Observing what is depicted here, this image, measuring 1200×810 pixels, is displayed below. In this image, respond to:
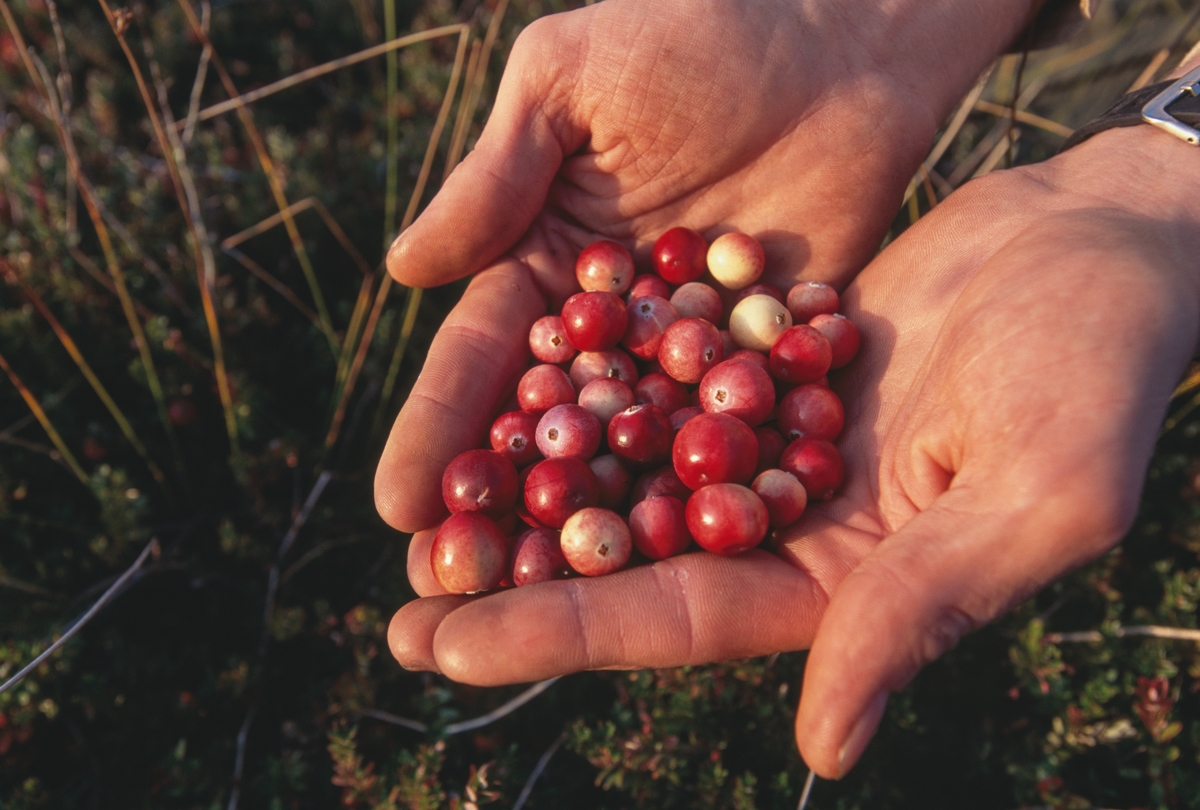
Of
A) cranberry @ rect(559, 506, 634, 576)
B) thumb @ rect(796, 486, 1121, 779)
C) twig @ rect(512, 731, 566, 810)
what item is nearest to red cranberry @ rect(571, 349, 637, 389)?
cranberry @ rect(559, 506, 634, 576)

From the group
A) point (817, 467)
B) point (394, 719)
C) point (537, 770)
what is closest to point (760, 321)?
point (817, 467)

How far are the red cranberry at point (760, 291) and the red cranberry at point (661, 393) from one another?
71cm

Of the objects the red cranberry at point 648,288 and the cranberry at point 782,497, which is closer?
the cranberry at point 782,497

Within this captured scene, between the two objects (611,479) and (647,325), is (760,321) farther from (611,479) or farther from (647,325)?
(611,479)

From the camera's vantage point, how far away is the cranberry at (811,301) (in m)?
4.19

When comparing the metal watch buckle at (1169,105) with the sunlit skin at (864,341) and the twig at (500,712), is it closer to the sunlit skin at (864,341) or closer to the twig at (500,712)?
the sunlit skin at (864,341)

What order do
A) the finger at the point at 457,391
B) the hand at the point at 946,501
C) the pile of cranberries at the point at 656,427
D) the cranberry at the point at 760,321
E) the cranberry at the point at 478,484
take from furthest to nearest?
the cranberry at the point at 760,321
the finger at the point at 457,391
the cranberry at the point at 478,484
the pile of cranberries at the point at 656,427
the hand at the point at 946,501

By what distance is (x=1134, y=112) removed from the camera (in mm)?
4117

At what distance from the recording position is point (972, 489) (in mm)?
2600

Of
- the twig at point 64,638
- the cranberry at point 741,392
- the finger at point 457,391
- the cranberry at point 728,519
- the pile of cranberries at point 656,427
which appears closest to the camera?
the twig at point 64,638

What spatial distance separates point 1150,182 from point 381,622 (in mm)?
4247

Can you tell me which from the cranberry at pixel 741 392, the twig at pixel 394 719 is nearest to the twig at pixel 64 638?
the twig at pixel 394 719

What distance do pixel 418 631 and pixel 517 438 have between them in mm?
1033

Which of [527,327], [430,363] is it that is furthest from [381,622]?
Answer: [527,327]
